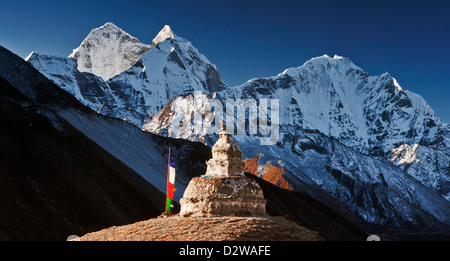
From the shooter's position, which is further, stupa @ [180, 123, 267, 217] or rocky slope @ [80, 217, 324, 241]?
stupa @ [180, 123, 267, 217]

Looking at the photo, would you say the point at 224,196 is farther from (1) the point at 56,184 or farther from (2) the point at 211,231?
(1) the point at 56,184

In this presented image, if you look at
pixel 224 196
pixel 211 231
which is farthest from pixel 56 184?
pixel 211 231

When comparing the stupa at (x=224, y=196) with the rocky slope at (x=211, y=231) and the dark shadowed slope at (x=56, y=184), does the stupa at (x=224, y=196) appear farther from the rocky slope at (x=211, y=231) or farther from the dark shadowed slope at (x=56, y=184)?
the dark shadowed slope at (x=56, y=184)

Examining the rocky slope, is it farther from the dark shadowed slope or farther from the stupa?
the dark shadowed slope

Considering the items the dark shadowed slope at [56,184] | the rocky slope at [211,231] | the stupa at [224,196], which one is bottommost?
the rocky slope at [211,231]

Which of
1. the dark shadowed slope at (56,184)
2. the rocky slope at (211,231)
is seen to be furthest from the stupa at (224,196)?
the dark shadowed slope at (56,184)

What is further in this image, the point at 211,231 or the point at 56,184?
the point at 56,184

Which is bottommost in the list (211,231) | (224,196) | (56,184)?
(211,231)

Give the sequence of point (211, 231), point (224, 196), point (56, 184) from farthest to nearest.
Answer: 1. point (56, 184)
2. point (224, 196)
3. point (211, 231)

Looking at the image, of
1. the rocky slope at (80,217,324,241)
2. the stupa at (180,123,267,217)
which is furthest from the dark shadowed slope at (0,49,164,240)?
the rocky slope at (80,217,324,241)

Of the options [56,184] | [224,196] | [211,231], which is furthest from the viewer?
[56,184]
